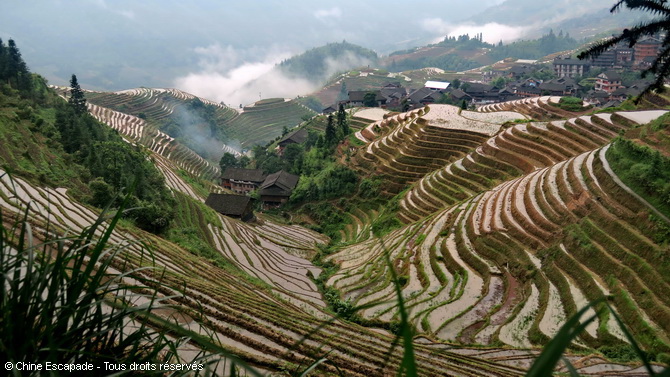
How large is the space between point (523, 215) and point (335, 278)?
7849mm

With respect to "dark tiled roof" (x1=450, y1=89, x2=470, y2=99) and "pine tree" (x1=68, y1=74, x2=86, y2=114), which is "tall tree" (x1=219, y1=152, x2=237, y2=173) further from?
"dark tiled roof" (x1=450, y1=89, x2=470, y2=99)

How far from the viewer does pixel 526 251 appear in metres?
14.7

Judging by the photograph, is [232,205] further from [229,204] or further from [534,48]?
[534,48]

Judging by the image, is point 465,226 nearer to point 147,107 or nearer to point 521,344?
point 521,344

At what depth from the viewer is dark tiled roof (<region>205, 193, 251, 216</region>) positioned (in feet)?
94.7

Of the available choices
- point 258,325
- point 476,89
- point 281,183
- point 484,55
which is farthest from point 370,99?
point 484,55

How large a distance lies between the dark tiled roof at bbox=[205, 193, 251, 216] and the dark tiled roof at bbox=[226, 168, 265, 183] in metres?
11.2

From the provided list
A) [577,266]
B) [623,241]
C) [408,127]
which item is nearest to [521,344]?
[577,266]

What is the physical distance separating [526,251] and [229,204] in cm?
1969

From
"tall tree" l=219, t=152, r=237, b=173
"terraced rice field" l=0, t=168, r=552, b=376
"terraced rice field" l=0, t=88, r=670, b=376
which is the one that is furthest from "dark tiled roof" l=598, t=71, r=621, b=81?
"terraced rice field" l=0, t=168, r=552, b=376

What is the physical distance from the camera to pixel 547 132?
80.8 feet

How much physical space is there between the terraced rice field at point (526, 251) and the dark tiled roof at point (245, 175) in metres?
19.5

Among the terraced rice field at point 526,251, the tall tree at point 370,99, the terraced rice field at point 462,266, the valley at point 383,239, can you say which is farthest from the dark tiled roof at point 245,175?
the tall tree at point 370,99

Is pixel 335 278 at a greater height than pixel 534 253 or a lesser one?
lesser
